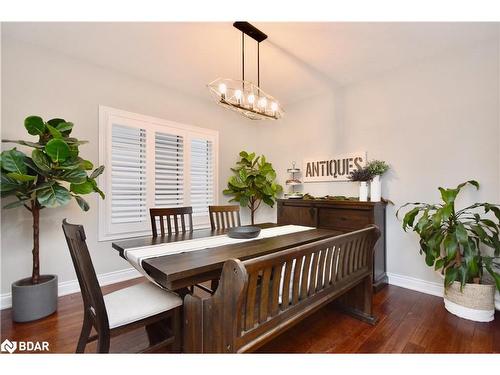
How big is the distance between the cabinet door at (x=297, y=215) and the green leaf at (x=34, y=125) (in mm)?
2884

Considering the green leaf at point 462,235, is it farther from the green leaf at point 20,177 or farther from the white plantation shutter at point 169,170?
the green leaf at point 20,177

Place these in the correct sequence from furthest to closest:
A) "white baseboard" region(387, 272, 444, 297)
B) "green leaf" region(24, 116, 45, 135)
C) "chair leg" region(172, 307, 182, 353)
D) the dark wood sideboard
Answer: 1. the dark wood sideboard
2. "white baseboard" region(387, 272, 444, 297)
3. "green leaf" region(24, 116, 45, 135)
4. "chair leg" region(172, 307, 182, 353)

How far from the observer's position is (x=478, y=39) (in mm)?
2289

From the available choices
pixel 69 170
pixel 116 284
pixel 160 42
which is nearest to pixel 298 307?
pixel 69 170

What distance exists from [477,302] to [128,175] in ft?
12.9

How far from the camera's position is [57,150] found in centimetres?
190

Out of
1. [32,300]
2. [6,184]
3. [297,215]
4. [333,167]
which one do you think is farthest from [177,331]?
[333,167]

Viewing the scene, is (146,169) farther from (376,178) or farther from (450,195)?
(450,195)

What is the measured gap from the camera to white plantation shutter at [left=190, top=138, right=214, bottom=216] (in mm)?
3623

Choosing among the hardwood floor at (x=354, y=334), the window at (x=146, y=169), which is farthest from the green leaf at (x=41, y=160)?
the hardwood floor at (x=354, y=334)

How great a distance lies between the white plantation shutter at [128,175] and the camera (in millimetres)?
2881

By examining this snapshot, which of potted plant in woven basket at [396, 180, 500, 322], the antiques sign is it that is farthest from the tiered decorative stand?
potted plant in woven basket at [396, 180, 500, 322]

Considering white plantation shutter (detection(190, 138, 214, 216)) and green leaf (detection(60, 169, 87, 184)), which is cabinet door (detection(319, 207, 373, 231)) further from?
green leaf (detection(60, 169, 87, 184))

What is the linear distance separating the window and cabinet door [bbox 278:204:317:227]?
48.1 inches
